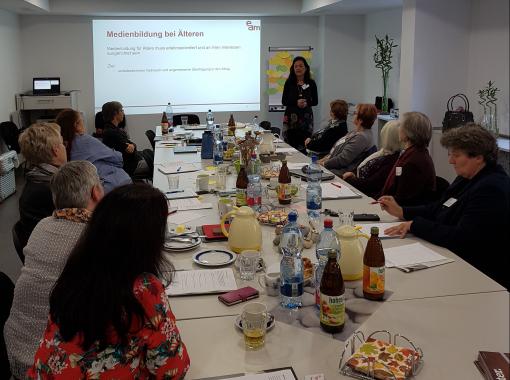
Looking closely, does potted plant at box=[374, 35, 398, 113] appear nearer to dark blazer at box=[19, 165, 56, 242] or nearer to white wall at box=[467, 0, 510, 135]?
white wall at box=[467, 0, 510, 135]

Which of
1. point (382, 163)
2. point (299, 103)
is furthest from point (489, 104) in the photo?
point (299, 103)

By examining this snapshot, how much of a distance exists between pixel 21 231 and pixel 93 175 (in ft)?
1.95

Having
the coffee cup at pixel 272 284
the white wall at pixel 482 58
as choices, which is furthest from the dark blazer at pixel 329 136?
the coffee cup at pixel 272 284

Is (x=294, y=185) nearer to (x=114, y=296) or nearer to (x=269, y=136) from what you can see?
(x=269, y=136)

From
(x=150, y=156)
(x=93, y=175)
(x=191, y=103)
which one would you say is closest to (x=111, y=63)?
(x=191, y=103)

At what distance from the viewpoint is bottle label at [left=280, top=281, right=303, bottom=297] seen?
1808 millimetres

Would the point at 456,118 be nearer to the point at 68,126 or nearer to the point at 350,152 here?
the point at 350,152

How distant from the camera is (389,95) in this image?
8203 millimetres

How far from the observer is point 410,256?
227 centimetres

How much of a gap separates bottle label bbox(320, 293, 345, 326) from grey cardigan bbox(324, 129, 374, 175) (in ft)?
10.6

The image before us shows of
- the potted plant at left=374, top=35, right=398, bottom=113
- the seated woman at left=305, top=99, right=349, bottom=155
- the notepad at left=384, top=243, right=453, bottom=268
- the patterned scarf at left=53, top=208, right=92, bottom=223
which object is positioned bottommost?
the notepad at left=384, top=243, right=453, bottom=268

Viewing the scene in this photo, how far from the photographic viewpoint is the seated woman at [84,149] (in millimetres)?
4055

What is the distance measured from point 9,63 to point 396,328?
25.8ft

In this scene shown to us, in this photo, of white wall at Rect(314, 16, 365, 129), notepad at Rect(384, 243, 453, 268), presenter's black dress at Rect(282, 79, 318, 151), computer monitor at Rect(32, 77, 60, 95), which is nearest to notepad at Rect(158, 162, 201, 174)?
notepad at Rect(384, 243, 453, 268)
